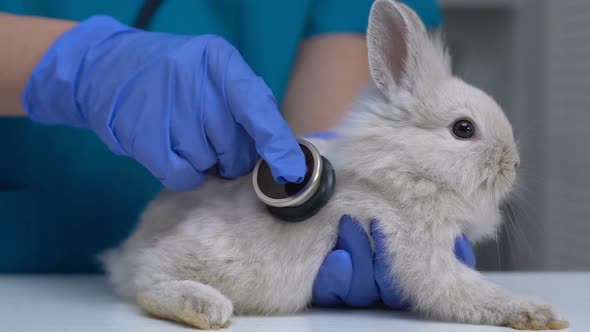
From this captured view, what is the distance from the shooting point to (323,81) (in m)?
1.66

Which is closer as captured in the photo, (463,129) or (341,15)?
(463,129)

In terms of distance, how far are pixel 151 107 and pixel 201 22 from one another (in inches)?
21.6

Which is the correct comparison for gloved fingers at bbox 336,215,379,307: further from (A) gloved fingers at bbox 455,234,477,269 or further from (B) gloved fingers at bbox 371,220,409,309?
(A) gloved fingers at bbox 455,234,477,269

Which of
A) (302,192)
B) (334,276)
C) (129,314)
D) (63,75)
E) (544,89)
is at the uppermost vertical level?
(544,89)

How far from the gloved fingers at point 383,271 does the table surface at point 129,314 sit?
0.12 feet

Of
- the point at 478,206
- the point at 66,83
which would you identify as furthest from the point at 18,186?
the point at 478,206

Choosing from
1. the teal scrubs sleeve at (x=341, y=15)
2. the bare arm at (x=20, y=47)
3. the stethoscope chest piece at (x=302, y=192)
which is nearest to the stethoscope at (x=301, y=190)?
the stethoscope chest piece at (x=302, y=192)

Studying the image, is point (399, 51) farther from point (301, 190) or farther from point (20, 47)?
point (20, 47)

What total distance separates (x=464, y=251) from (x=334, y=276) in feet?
0.72

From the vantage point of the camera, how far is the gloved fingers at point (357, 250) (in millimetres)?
1041

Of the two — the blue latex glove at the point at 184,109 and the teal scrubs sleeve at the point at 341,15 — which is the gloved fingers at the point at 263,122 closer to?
the blue latex glove at the point at 184,109

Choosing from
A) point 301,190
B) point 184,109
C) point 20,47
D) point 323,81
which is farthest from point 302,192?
point 323,81

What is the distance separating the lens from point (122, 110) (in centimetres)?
110

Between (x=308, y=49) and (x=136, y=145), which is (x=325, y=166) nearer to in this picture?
(x=136, y=145)
